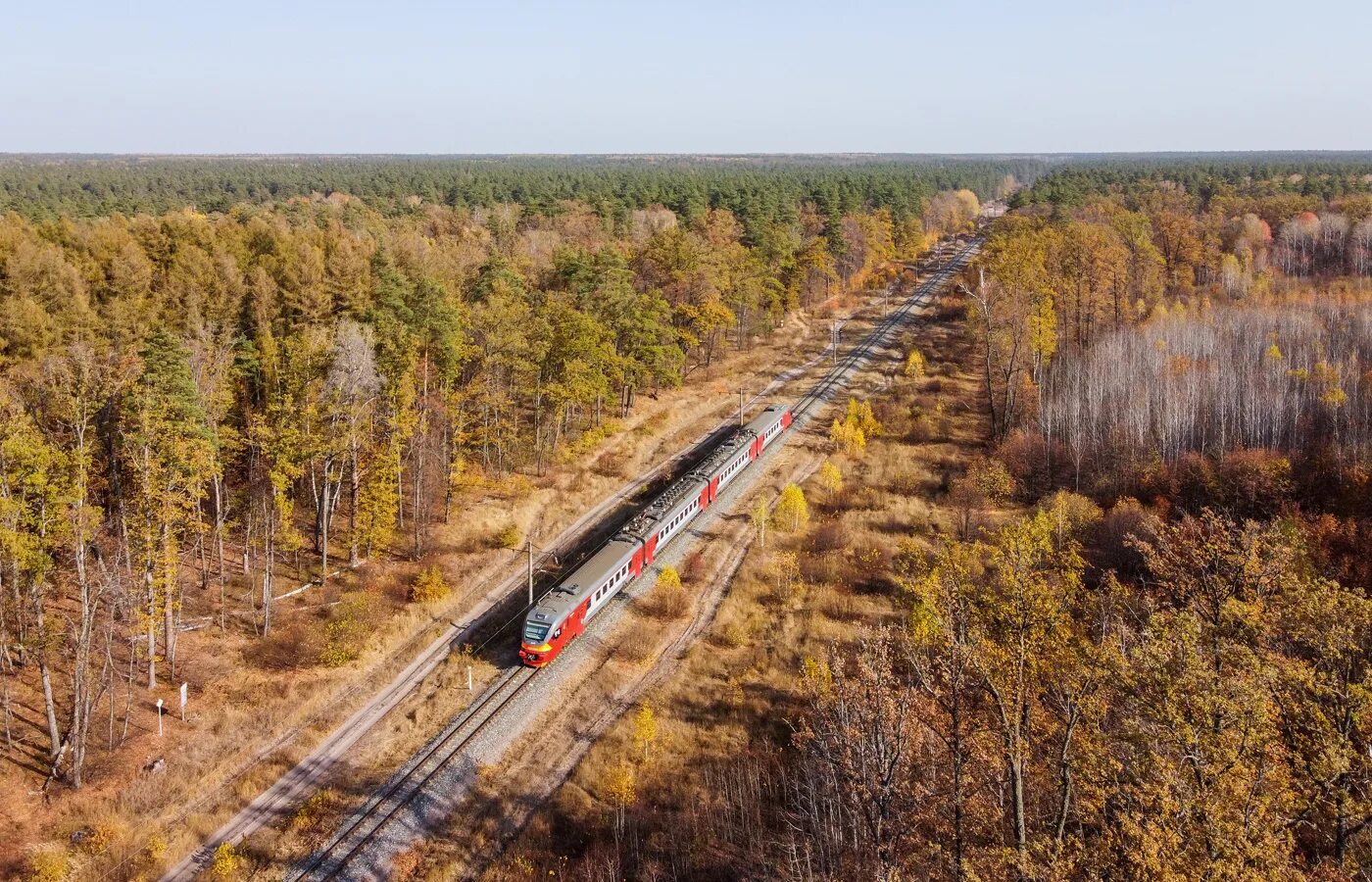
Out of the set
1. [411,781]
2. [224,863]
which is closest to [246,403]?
[411,781]

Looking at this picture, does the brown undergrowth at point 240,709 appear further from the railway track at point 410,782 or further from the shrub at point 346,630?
the railway track at point 410,782

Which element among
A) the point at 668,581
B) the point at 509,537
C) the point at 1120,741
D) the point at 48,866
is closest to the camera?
the point at 1120,741

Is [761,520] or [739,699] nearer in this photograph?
[739,699]

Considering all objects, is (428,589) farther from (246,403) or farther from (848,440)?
(848,440)

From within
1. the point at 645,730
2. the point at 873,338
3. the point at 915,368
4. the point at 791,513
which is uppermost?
the point at 873,338

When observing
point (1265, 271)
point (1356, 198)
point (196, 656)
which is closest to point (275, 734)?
point (196, 656)

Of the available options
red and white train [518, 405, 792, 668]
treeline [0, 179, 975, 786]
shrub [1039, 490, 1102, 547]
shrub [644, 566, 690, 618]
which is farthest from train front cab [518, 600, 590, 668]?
shrub [1039, 490, 1102, 547]

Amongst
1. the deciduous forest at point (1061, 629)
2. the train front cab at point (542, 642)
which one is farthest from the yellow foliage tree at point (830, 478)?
the train front cab at point (542, 642)
